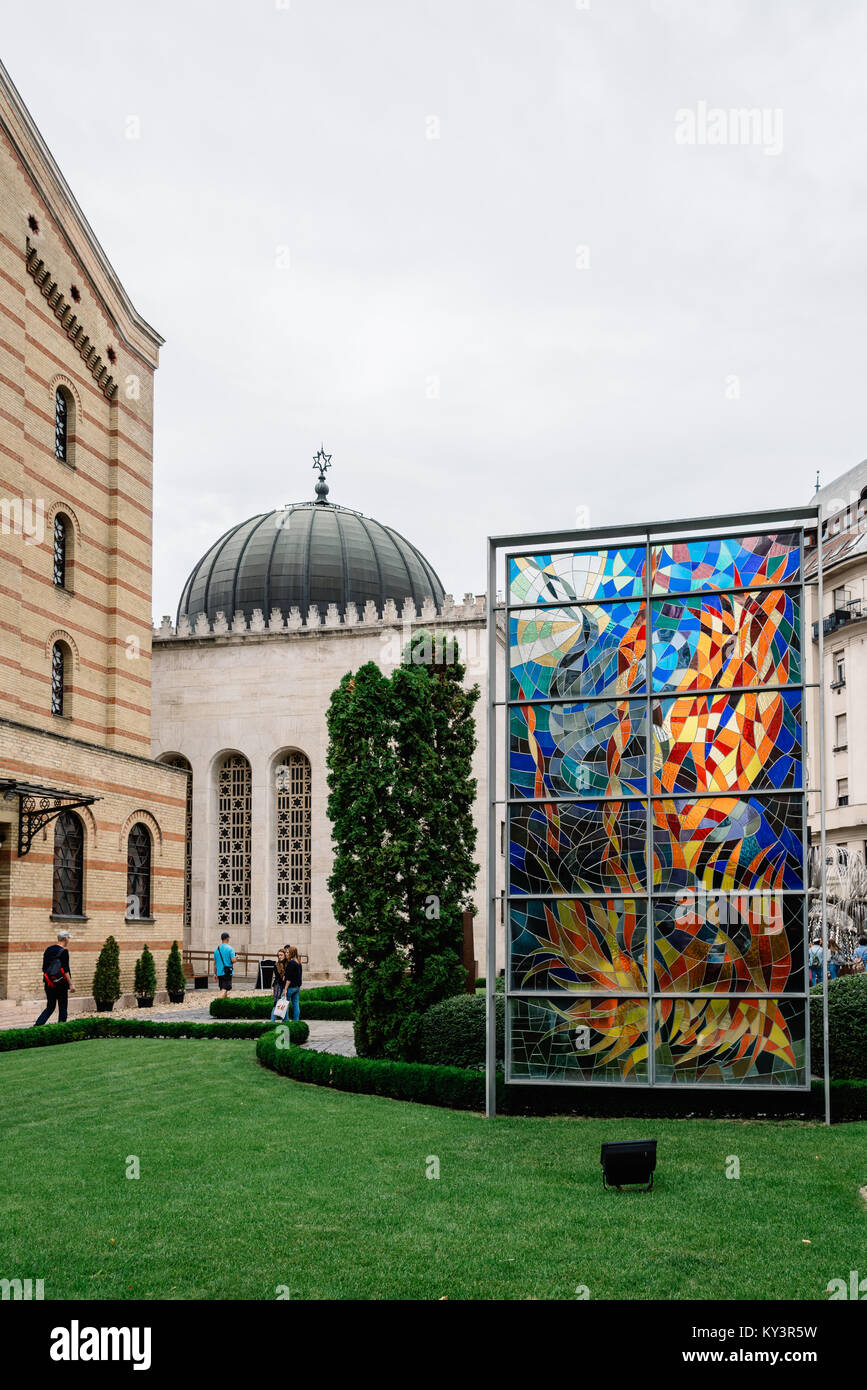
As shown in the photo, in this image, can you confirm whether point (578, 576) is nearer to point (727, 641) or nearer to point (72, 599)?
point (727, 641)

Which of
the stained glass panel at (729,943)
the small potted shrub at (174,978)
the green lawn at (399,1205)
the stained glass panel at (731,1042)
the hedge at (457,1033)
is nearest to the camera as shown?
the green lawn at (399,1205)

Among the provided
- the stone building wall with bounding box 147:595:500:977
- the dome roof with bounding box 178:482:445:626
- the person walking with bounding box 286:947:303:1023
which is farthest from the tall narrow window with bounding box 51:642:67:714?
the dome roof with bounding box 178:482:445:626

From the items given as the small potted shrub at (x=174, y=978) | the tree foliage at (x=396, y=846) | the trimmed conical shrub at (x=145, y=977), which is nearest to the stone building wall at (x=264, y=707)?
the small potted shrub at (x=174, y=978)

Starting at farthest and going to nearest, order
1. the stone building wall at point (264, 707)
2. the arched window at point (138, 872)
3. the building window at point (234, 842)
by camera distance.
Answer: the building window at point (234, 842)
the stone building wall at point (264, 707)
the arched window at point (138, 872)

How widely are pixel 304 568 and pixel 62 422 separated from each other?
17033 mm

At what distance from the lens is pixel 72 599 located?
3138 cm

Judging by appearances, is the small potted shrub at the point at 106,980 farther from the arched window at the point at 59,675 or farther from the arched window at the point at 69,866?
the arched window at the point at 59,675

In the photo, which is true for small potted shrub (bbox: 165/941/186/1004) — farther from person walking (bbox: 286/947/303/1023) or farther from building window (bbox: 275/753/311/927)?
building window (bbox: 275/753/311/927)

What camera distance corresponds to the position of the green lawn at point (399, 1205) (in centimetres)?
767

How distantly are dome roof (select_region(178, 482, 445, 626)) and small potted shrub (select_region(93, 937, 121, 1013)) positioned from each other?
20.0m

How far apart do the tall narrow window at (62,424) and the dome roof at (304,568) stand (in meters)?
15.6

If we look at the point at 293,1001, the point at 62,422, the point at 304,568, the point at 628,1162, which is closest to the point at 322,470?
the point at 304,568

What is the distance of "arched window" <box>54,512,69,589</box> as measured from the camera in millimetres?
31219
